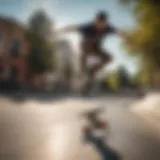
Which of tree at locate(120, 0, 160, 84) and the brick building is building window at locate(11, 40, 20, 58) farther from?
tree at locate(120, 0, 160, 84)

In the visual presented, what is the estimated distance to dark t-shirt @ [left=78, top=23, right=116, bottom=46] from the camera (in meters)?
1.26

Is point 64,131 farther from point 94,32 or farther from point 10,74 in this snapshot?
point 94,32

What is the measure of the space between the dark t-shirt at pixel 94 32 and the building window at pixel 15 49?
258 mm

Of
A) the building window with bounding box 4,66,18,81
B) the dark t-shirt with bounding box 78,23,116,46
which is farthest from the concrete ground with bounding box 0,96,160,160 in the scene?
the dark t-shirt with bounding box 78,23,116,46

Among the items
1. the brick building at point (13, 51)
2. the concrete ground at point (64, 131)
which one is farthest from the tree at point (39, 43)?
the concrete ground at point (64, 131)

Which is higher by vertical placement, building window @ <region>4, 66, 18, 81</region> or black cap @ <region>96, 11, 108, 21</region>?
black cap @ <region>96, 11, 108, 21</region>

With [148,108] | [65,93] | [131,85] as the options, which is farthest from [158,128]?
[65,93]

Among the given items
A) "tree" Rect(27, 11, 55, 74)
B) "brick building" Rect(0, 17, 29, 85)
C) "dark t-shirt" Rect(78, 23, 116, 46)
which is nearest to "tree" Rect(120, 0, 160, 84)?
"dark t-shirt" Rect(78, 23, 116, 46)

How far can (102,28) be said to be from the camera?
4.15 ft

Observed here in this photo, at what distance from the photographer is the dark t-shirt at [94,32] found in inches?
49.7

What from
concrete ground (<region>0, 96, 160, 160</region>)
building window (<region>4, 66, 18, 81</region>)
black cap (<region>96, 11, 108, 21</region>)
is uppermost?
black cap (<region>96, 11, 108, 21</region>)

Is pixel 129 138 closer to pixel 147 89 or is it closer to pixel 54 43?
pixel 147 89

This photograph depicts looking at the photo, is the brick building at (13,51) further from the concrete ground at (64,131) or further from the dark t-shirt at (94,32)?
the dark t-shirt at (94,32)

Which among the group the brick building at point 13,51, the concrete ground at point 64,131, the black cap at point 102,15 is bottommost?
the concrete ground at point 64,131
